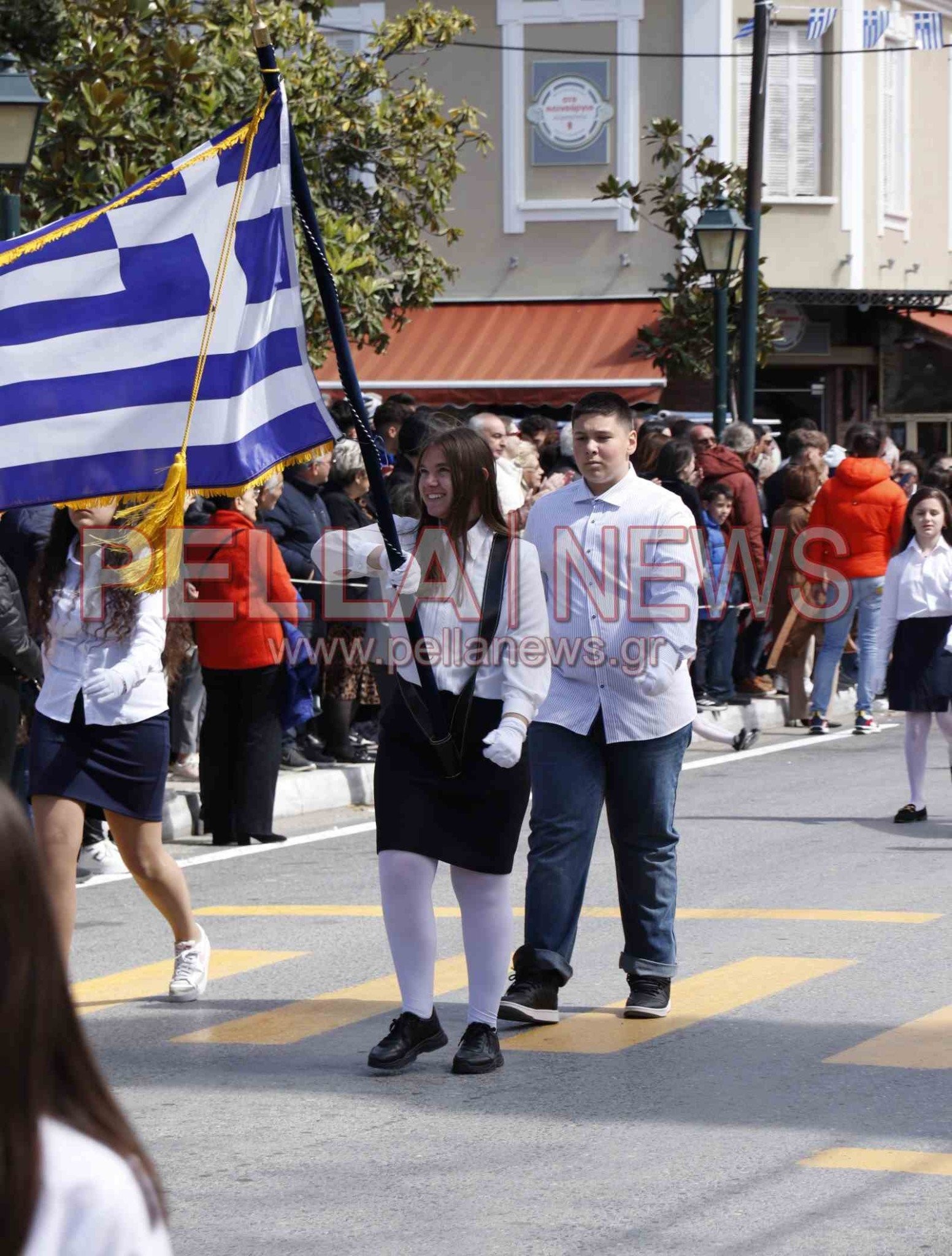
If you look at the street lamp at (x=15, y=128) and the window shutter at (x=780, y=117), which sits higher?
the window shutter at (x=780, y=117)

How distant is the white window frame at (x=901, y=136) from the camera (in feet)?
88.4

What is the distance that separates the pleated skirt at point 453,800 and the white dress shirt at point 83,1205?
4.10 meters

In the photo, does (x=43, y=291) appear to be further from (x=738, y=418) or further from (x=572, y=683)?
(x=738, y=418)

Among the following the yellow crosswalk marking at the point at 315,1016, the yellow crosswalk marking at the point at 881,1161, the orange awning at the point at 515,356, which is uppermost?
the orange awning at the point at 515,356

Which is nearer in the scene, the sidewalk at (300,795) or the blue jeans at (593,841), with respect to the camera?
the blue jeans at (593,841)

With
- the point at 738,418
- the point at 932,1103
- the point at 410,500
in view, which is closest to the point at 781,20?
the point at 738,418

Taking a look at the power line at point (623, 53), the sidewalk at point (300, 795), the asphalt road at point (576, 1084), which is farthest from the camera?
the power line at point (623, 53)

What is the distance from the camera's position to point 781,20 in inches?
1021

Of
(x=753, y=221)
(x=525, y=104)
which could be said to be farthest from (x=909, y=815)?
(x=525, y=104)

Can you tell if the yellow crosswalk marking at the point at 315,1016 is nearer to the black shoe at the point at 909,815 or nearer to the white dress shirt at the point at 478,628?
the white dress shirt at the point at 478,628

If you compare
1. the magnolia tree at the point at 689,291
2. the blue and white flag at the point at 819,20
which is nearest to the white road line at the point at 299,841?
the magnolia tree at the point at 689,291

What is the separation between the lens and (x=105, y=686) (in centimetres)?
659

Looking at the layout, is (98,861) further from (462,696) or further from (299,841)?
(462,696)

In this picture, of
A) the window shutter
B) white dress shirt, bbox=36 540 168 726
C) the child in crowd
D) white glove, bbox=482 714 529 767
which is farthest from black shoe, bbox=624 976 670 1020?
the window shutter
